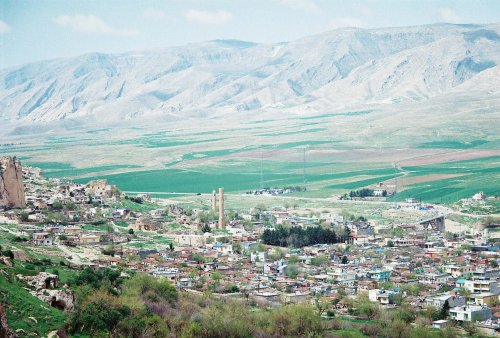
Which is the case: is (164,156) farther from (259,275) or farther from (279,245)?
(259,275)

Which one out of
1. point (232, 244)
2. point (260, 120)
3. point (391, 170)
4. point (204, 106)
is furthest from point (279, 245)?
point (204, 106)

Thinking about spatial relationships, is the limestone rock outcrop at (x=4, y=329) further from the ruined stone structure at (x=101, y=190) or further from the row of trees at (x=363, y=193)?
the row of trees at (x=363, y=193)

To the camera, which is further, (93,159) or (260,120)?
(260,120)

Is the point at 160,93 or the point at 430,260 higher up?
the point at 160,93

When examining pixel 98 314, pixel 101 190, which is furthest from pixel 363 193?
pixel 98 314

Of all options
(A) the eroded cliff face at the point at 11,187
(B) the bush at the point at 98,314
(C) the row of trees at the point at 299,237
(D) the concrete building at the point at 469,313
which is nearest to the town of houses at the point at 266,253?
(D) the concrete building at the point at 469,313

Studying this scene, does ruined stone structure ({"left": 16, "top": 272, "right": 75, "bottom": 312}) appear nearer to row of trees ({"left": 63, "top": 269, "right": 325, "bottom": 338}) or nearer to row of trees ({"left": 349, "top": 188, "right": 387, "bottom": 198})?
row of trees ({"left": 63, "top": 269, "right": 325, "bottom": 338})
